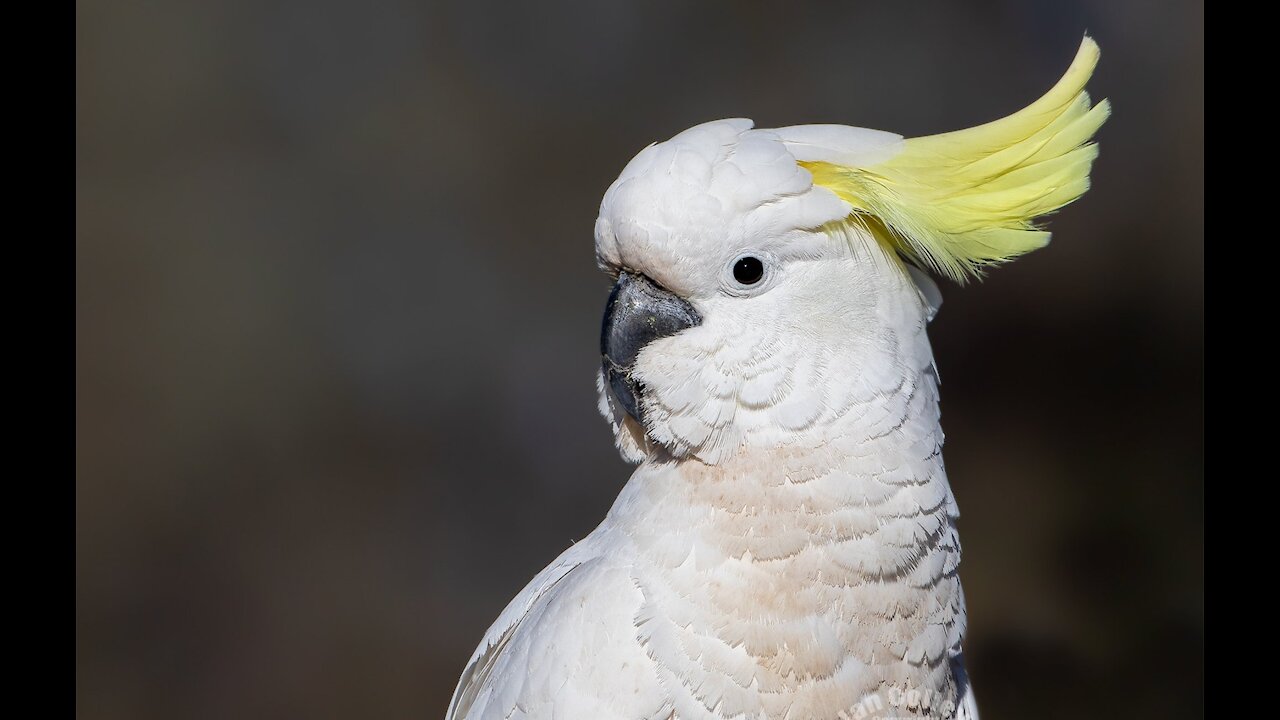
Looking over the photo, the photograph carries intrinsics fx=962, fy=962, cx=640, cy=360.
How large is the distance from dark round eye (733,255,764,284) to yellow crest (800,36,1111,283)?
0.36 feet

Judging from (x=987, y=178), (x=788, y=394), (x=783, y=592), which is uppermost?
(x=987, y=178)

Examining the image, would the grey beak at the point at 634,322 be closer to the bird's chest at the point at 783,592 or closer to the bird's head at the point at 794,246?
the bird's head at the point at 794,246

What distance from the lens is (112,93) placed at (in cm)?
234

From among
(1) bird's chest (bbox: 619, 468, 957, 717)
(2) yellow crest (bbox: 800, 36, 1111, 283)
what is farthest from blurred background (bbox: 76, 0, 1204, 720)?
(1) bird's chest (bbox: 619, 468, 957, 717)

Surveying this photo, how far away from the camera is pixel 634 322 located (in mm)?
955

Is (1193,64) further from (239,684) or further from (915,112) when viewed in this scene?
(239,684)

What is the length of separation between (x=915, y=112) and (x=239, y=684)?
88.8 inches

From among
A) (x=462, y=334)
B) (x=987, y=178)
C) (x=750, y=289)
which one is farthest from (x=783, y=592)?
(x=462, y=334)

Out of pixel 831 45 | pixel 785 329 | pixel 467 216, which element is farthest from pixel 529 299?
pixel 785 329

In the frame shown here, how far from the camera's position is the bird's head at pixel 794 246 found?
2.98 ft

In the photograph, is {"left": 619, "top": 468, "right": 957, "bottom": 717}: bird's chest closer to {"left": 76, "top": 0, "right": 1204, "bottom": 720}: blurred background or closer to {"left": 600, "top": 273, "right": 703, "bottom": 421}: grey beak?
{"left": 600, "top": 273, "right": 703, "bottom": 421}: grey beak

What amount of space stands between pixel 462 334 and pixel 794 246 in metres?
1.70

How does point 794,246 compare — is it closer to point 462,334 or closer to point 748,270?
point 748,270

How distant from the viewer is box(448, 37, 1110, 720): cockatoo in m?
0.91
